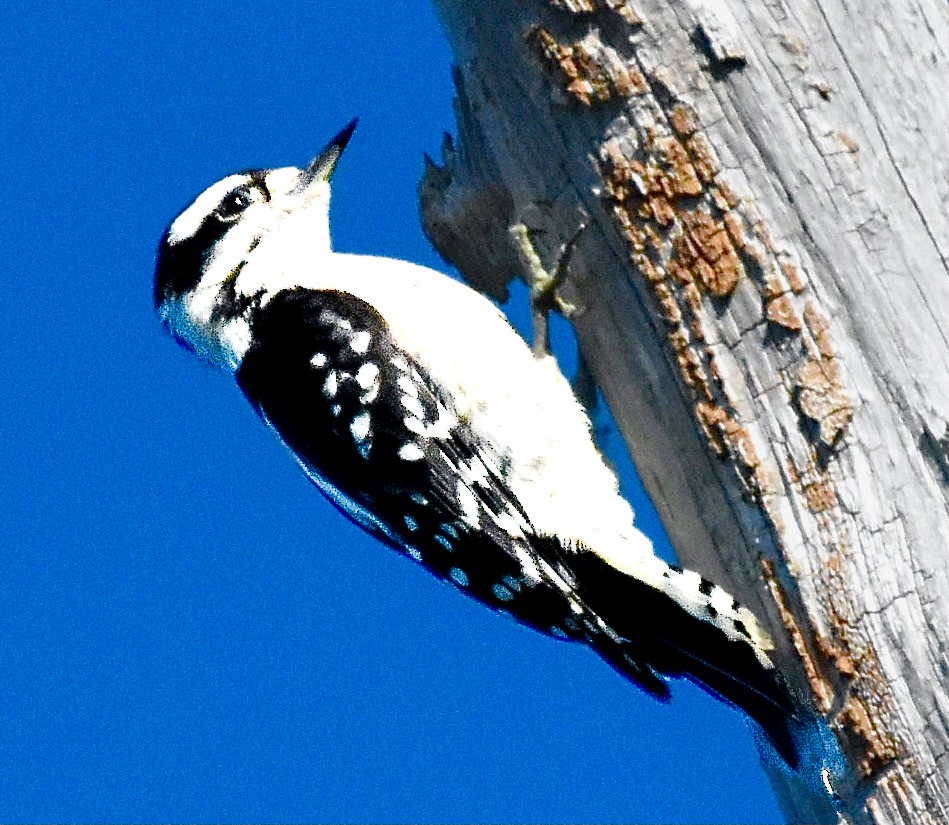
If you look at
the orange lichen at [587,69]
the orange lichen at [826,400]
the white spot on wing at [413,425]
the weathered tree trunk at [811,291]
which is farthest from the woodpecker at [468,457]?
the orange lichen at [587,69]

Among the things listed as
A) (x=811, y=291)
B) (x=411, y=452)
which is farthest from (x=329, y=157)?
(x=811, y=291)

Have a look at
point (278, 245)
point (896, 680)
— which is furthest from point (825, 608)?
point (278, 245)

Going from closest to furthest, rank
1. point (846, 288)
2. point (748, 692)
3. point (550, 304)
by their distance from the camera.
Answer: point (846, 288), point (748, 692), point (550, 304)

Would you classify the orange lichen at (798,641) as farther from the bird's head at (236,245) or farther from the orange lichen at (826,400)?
the bird's head at (236,245)

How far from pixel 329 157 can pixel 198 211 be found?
0.30 metres

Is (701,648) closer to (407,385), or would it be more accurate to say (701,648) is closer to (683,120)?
(407,385)

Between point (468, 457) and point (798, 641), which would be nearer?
point (798, 641)

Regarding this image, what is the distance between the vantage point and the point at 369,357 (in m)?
2.14

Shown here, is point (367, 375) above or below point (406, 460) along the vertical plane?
above

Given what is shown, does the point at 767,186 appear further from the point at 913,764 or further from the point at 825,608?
the point at 913,764

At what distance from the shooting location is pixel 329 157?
2430 millimetres

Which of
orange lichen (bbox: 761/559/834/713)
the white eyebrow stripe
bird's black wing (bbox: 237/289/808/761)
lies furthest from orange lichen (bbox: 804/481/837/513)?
the white eyebrow stripe

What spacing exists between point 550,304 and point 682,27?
1.98 ft

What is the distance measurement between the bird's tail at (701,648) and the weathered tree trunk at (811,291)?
58 millimetres
